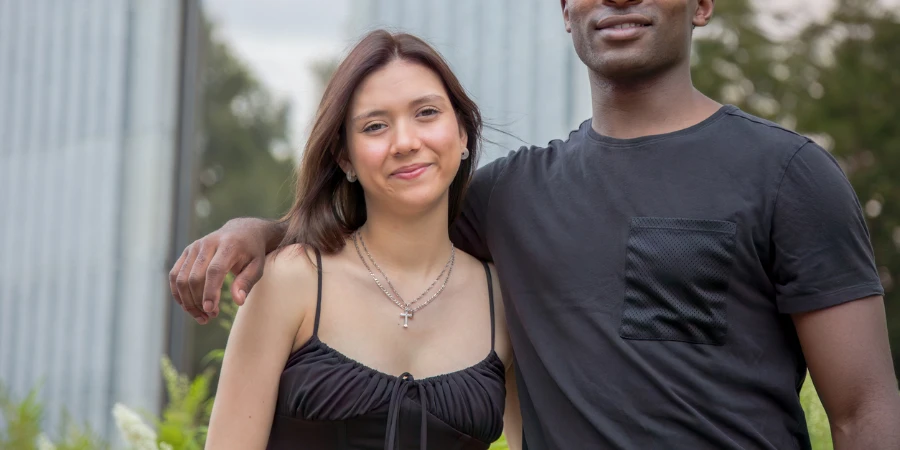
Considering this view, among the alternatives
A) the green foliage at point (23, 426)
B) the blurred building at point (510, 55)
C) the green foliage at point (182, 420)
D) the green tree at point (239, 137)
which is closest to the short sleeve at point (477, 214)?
the green foliage at point (182, 420)

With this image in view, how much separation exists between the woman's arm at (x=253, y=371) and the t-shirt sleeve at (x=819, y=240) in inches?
36.3

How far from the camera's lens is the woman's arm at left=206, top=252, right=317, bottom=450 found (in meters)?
1.97

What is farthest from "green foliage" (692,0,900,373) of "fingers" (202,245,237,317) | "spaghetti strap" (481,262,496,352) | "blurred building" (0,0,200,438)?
"fingers" (202,245,237,317)

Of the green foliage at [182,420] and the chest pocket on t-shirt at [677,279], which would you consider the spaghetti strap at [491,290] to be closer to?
the chest pocket on t-shirt at [677,279]

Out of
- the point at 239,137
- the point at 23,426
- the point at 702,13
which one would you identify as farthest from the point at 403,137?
the point at 239,137

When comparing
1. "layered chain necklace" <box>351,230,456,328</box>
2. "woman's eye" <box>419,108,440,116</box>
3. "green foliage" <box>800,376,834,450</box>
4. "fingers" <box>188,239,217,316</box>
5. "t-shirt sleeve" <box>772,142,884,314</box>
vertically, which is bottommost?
"green foliage" <box>800,376,834,450</box>

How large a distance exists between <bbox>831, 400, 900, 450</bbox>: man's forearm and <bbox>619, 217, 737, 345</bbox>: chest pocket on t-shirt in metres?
0.25

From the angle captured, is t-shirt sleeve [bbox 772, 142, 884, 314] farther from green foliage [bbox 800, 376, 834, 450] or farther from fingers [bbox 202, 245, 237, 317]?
fingers [bbox 202, 245, 237, 317]

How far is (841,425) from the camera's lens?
171cm

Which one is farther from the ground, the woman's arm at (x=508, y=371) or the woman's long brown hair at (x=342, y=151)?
the woman's long brown hair at (x=342, y=151)

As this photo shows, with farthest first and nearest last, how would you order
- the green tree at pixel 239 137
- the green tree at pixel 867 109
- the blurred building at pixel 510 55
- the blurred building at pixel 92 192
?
the green tree at pixel 239 137, the green tree at pixel 867 109, the blurred building at pixel 92 192, the blurred building at pixel 510 55

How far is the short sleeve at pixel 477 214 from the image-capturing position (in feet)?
7.24

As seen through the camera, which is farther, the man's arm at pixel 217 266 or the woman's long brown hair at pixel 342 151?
the woman's long brown hair at pixel 342 151

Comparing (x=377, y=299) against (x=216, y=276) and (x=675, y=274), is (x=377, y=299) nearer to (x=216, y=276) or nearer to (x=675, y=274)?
(x=216, y=276)
